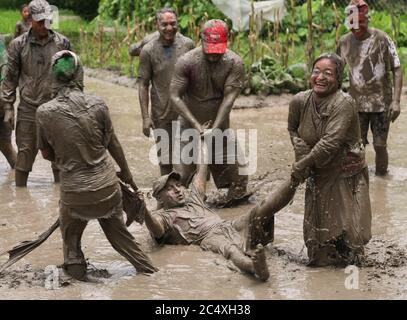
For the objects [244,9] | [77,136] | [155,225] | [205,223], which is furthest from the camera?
[244,9]

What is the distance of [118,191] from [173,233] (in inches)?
46.6

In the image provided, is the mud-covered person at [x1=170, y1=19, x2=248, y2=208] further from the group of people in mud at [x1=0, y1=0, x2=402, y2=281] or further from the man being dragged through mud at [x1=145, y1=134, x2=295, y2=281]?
the man being dragged through mud at [x1=145, y1=134, x2=295, y2=281]

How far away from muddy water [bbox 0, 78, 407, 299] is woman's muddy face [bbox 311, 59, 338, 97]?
1357mm

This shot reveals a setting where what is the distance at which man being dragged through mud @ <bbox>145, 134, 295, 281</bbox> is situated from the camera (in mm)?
7375

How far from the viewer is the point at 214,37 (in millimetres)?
8805

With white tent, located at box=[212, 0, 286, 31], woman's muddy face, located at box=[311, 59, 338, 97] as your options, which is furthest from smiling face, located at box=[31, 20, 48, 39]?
white tent, located at box=[212, 0, 286, 31]

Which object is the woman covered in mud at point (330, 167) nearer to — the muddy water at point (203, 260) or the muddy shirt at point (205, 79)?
the muddy water at point (203, 260)

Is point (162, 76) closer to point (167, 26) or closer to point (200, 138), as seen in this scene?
point (167, 26)

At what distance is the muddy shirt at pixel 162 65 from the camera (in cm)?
986

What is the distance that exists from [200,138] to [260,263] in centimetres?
242

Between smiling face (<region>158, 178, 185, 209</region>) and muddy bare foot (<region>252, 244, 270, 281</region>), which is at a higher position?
smiling face (<region>158, 178, 185, 209</region>)

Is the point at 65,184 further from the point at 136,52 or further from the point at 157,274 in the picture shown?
the point at 136,52

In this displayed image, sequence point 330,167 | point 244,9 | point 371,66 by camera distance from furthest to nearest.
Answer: point 244,9 → point 371,66 → point 330,167

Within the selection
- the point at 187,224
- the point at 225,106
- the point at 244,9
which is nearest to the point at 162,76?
the point at 225,106
